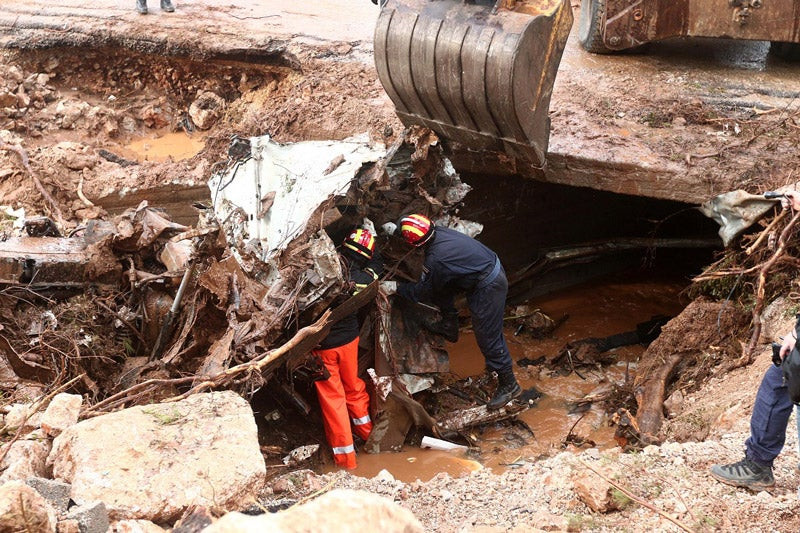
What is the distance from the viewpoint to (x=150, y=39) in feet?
32.1

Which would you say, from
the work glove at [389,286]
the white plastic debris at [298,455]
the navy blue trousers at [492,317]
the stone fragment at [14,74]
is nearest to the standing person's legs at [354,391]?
the white plastic debris at [298,455]

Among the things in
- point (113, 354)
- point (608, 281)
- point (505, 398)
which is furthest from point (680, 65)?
point (113, 354)

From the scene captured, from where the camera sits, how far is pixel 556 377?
310 inches

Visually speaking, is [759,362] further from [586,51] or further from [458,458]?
[586,51]

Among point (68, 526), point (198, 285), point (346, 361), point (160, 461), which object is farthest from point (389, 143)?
point (68, 526)

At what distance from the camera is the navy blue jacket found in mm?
6637

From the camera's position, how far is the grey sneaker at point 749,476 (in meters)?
4.30

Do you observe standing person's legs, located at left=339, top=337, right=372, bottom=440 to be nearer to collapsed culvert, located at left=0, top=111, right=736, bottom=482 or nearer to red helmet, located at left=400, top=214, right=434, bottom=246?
collapsed culvert, located at left=0, top=111, right=736, bottom=482

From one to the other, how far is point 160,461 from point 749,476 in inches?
114

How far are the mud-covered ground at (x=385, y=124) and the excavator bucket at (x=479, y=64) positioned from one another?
1027 millimetres

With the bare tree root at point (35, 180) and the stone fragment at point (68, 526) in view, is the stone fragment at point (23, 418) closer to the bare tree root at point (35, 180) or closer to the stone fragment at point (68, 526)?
the stone fragment at point (68, 526)

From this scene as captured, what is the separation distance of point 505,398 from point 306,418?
1.73 meters

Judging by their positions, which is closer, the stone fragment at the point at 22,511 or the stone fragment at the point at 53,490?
the stone fragment at the point at 22,511

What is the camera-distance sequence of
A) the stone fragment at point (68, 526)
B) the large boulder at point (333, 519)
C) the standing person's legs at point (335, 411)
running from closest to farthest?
the large boulder at point (333, 519)
the stone fragment at point (68, 526)
the standing person's legs at point (335, 411)
